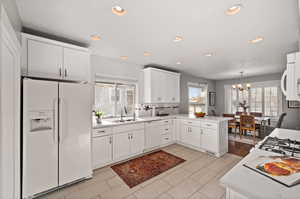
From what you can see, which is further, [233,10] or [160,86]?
[160,86]

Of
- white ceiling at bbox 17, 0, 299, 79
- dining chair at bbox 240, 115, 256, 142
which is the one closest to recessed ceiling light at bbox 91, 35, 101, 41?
white ceiling at bbox 17, 0, 299, 79

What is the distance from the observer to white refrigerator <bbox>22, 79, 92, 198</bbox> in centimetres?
168

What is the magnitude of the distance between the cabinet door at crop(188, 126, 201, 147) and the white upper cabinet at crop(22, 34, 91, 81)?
118 inches

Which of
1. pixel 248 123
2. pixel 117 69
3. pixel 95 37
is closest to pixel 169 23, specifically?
pixel 95 37

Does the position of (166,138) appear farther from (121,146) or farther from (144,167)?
(121,146)

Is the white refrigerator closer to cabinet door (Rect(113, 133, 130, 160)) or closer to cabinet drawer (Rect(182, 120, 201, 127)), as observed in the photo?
cabinet door (Rect(113, 133, 130, 160))

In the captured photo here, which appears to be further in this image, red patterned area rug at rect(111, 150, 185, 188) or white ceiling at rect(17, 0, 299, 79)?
red patterned area rug at rect(111, 150, 185, 188)

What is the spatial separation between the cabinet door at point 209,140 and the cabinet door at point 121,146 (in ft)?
6.53

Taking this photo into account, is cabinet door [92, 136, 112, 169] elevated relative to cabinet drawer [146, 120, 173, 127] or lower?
lower

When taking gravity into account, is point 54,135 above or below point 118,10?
below

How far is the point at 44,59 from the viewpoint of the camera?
6.23ft

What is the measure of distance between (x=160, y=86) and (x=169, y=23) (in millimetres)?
2247

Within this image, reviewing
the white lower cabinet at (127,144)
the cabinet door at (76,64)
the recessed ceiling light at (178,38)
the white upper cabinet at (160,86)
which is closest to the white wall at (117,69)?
the white upper cabinet at (160,86)

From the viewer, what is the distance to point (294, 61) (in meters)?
1.05
